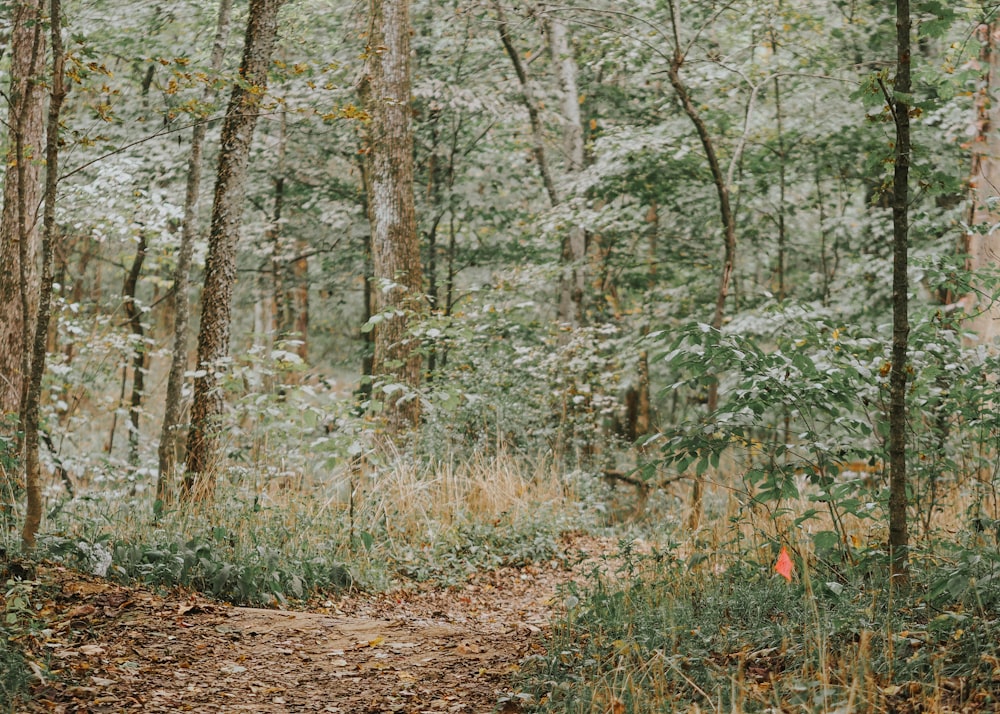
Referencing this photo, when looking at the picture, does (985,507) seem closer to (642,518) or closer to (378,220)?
(642,518)

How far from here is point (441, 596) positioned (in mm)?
6363

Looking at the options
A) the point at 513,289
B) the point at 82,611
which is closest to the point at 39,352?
the point at 82,611

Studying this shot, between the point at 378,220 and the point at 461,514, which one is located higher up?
the point at 378,220

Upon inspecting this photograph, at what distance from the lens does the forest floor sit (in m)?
3.74

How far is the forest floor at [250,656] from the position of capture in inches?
147

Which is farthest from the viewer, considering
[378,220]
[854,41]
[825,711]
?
[854,41]

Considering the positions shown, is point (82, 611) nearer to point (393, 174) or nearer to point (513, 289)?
point (393, 174)

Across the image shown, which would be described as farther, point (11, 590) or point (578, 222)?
point (578, 222)

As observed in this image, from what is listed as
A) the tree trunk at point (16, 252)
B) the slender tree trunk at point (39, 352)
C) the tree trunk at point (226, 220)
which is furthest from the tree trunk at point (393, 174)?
the slender tree trunk at point (39, 352)

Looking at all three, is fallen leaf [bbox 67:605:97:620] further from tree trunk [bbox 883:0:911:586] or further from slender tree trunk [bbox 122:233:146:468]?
slender tree trunk [bbox 122:233:146:468]

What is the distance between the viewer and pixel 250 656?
4.36 m

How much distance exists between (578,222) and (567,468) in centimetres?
338

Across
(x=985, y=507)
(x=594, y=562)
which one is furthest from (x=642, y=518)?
(x=985, y=507)

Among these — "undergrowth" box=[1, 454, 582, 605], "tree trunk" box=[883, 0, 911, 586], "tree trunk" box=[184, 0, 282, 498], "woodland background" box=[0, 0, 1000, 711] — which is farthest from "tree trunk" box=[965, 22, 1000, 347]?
"tree trunk" box=[184, 0, 282, 498]
